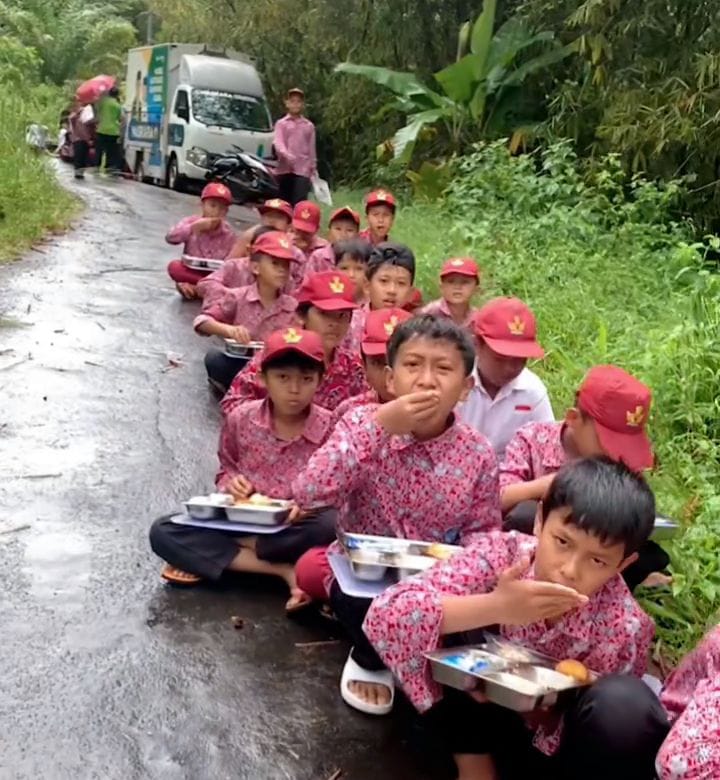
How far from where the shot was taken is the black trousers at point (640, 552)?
3195 mm

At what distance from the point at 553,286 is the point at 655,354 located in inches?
83.3

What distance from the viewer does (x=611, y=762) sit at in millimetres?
2215

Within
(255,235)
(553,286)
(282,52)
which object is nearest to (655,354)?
(553,286)

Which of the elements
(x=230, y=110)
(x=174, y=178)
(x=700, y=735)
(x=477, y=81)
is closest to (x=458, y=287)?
(x=700, y=735)

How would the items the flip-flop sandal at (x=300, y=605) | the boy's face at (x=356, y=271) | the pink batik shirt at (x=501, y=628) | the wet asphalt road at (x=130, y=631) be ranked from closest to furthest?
the pink batik shirt at (x=501, y=628) → the wet asphalt road at (x=130, y=631) → the flip-flop sandal at (x=300, y=605) → the boy's face at (x=356, y=271)

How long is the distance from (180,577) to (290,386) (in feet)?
2.57

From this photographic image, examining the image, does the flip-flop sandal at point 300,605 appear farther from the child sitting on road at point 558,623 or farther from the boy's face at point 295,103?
the boy's face at point 295,103

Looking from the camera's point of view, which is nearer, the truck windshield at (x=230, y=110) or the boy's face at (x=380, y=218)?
the boy's face at (x=380, y=218)

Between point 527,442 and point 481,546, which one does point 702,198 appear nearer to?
point 527,442

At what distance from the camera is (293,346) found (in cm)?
368

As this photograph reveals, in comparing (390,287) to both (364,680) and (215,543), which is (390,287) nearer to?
(215,543)

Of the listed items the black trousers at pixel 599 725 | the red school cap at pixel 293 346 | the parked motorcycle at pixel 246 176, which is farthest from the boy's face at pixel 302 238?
the parked motorcycle at pixel 246 176

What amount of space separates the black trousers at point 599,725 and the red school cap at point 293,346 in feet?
5.23

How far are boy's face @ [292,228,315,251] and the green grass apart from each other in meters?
1.00
